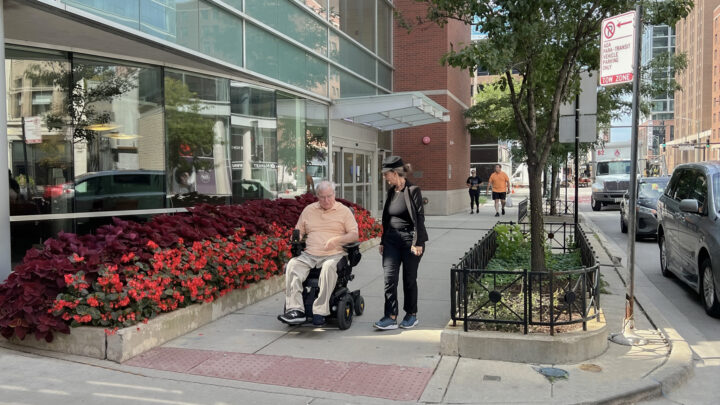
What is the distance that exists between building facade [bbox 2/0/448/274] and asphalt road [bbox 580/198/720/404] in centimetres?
709

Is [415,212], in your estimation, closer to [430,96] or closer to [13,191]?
[13,191]

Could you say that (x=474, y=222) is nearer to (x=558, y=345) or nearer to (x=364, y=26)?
(x=364, y=26)

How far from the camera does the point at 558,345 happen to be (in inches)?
198

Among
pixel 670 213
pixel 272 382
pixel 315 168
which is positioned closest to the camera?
pixel 272 382

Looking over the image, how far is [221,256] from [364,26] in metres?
12.9

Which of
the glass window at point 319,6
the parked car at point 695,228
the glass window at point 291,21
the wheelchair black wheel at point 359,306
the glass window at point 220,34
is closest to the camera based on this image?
the wheelchair black wheel at point 359,306

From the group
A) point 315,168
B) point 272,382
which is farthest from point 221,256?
point 315,168

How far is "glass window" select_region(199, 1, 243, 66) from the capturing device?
32.2 ft

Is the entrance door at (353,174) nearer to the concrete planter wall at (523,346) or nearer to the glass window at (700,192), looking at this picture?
the glass window at (700,192)

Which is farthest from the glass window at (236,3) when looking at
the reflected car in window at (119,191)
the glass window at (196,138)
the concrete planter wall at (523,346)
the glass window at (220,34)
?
the concrete planter wall at (523,346)

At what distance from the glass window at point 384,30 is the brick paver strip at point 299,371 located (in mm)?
15486

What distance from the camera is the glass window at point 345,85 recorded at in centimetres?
1541

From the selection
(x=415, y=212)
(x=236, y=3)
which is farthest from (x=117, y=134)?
(x=415, y=212)

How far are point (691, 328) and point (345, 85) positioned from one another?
11.4 meters
